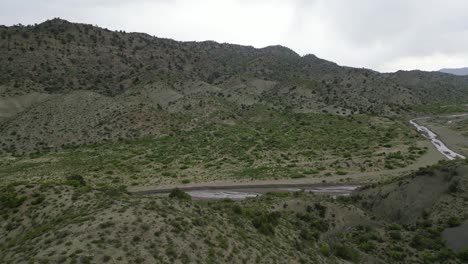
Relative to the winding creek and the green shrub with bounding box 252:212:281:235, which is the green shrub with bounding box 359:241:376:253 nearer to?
the green shrub with bounding box 252:212:281:235

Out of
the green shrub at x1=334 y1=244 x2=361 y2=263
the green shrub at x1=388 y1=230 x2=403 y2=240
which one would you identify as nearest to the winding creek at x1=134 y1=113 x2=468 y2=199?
the green shrub at x1=388 y1=230 x2=403 y2=240

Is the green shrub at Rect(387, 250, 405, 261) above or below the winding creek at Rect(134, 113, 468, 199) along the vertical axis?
below

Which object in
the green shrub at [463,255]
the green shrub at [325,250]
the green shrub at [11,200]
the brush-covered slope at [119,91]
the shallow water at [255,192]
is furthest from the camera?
the brush-covered slope at [119,91]

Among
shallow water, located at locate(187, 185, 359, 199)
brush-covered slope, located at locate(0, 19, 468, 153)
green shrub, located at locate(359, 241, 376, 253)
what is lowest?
green shrub, located at locate(359, 241, 376, 253)

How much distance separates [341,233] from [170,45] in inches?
6294

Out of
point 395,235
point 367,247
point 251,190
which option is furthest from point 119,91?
point 395,235

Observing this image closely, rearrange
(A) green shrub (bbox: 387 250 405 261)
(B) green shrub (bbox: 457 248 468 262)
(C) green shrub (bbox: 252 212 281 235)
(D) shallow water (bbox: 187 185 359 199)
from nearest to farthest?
(B) green shrub (bbox: 457 248 468 262), (C) green shrub (bbox: 252 212 281 235), (A) green shrub (bbox: 387 250 405 261), (D) shallow water (bbox: 187 185 359 199)

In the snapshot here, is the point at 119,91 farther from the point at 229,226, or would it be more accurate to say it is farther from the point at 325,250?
the point at 325,250

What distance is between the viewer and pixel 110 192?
25.3 m

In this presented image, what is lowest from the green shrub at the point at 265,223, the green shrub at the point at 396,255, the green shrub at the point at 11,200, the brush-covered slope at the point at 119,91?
the green shrub at the point at 396,255

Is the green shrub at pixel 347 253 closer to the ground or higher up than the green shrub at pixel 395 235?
closer to the ground

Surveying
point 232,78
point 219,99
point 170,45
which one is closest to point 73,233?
point 219,99

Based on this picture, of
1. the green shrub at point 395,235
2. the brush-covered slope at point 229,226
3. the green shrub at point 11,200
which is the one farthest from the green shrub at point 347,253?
the green shrub at point 11,200

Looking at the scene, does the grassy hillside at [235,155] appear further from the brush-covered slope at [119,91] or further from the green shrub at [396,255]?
the green shrub at [396,255]
